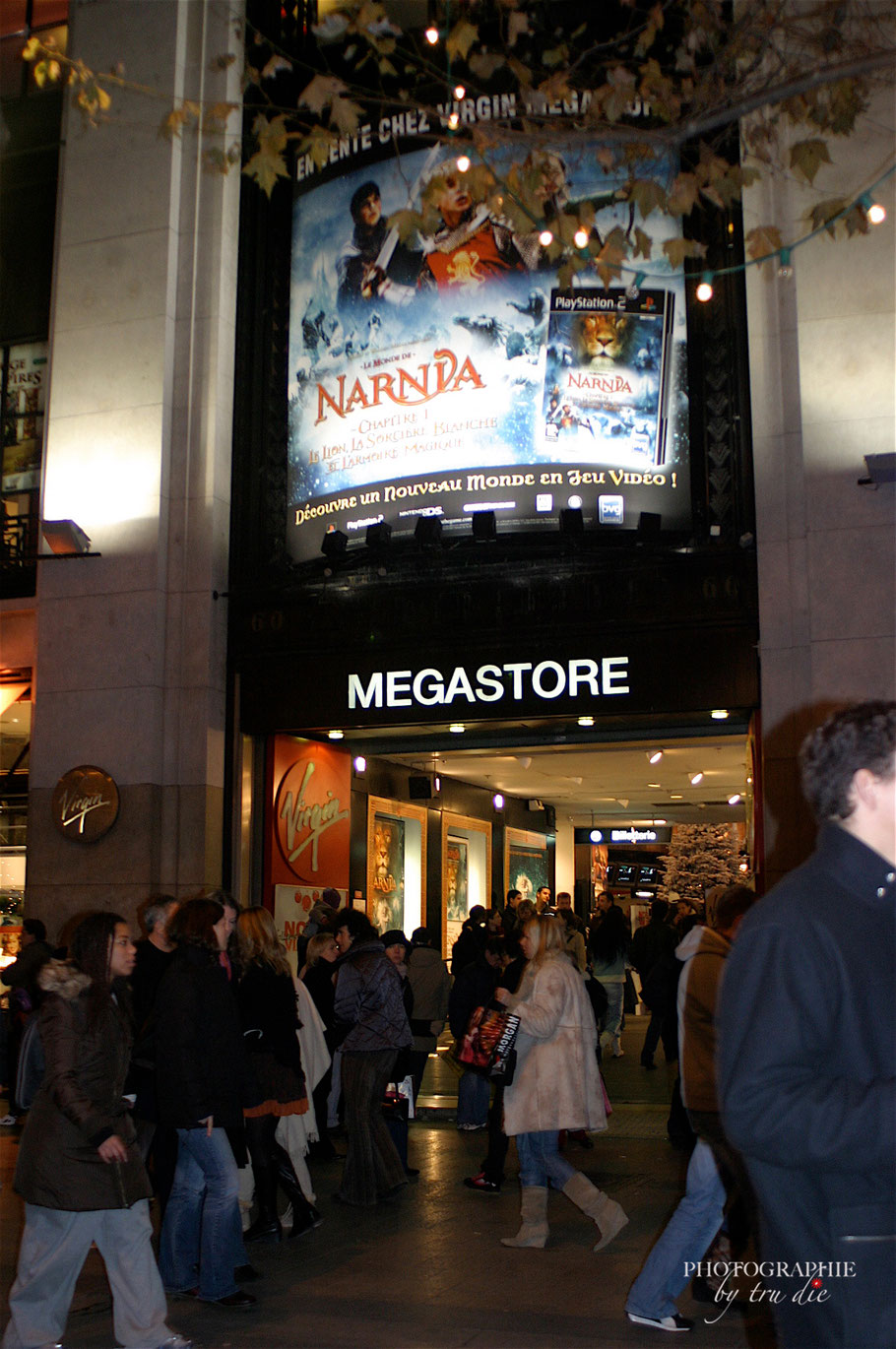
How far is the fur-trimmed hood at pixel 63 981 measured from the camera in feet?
18.5

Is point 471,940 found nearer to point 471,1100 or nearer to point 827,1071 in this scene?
point 471,1100

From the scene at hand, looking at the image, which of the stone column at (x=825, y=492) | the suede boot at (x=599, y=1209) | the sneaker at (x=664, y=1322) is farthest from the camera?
the stone column at (x=825, y=492)

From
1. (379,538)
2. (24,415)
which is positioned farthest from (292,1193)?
(24,415)

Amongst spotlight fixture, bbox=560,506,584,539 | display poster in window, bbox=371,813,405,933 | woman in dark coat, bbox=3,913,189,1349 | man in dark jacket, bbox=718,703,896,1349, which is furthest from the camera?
display poster in window, bbox=371,813,405,933

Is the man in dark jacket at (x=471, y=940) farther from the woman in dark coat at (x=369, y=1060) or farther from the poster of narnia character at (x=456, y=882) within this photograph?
the poster of narnia character at (x=456, y=882)

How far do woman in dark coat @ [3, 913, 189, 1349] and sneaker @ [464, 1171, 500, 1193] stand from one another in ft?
13.3

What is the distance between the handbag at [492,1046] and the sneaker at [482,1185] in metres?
1.42

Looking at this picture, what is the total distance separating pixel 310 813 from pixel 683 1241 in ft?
32.3

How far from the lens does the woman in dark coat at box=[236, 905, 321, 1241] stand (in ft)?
25.5

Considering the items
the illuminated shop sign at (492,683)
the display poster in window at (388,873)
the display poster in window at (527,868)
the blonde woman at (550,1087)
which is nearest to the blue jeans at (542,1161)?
the blonde woman at (550,1087)

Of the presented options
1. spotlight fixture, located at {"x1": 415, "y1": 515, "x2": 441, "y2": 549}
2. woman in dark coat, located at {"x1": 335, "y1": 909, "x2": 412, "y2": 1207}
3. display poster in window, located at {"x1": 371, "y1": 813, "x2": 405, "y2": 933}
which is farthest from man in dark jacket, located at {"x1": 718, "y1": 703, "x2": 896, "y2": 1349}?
display poster in window, located at {"x1": 371, "y1": 813, "x2": 405, "y2": 933}

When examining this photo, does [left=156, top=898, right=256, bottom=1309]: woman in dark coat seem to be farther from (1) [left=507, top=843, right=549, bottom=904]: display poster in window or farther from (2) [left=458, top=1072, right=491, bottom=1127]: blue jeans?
(1) [left=507, top=843, right=549, bottom=904]: display poster in window

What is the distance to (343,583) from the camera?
13.9m

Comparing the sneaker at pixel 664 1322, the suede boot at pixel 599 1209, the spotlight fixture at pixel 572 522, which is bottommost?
the sneaker at pixel 664 1322
